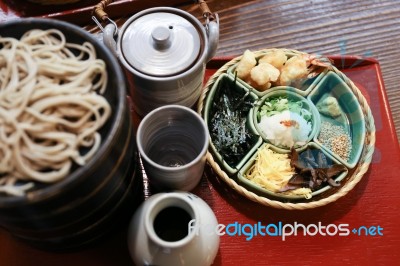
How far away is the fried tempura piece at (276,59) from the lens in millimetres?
1585

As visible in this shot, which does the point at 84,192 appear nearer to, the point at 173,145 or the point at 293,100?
the point at 173,145

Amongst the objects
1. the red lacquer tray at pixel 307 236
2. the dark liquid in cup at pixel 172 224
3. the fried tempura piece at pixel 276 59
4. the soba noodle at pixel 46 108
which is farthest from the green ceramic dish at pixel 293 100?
the soba noodle at pixel 46 108

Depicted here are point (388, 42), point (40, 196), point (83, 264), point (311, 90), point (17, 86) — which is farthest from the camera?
point (388, 42)

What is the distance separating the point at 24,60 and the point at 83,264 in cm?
67

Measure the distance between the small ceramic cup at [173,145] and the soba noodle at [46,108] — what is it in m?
0.27

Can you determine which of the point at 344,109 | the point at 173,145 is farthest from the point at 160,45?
the point at 344,109

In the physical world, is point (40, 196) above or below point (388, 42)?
above

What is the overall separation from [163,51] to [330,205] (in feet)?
2.49

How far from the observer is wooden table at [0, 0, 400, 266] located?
4.42 feet

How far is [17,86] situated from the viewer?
0.97 m

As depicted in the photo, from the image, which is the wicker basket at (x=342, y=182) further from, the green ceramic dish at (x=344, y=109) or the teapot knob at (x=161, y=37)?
the teapot knob at (x=161, y=37)

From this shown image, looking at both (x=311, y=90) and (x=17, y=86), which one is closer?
(x=17, y=86)

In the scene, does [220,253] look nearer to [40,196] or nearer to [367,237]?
[367,237]

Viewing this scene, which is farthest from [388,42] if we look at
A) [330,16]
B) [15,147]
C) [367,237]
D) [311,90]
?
[15,147]
